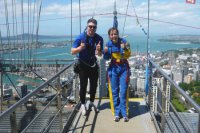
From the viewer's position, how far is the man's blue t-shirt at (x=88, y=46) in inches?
177

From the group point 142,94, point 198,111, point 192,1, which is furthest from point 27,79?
point 198,111

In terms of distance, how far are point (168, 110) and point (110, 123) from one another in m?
1.13

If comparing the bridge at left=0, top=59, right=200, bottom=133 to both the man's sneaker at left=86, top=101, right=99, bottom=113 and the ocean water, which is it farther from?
the ocean water

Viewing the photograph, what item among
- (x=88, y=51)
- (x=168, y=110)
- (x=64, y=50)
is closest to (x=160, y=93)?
(x=168, y=110)

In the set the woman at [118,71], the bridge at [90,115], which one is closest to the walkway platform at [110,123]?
the bridge at [90,115]

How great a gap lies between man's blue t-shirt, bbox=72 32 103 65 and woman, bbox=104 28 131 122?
0.18 meters

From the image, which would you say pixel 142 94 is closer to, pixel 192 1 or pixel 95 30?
pixel 95 30

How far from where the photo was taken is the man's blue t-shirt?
449cm

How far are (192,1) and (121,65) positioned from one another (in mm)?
5048

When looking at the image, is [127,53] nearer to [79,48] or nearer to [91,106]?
[79,48]

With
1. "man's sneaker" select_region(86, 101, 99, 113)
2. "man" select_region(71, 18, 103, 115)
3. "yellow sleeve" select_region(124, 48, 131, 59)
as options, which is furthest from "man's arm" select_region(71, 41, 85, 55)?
"man's sneaker" select_region(86, 101, 99, 113)

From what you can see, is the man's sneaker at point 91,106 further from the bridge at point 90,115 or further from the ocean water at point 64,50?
the ocean water at point 64,50

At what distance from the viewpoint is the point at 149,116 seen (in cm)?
501

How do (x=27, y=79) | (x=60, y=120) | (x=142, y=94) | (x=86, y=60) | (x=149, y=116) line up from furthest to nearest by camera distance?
(x=27, y=79) → (x=142, y=94) → (x=149, y=116) → (x=86, y=60) → (x=60, y=120)
